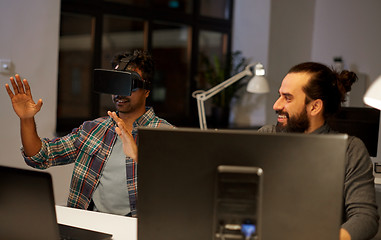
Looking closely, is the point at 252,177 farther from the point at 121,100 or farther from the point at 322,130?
the point at 121,100

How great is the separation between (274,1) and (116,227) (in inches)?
144

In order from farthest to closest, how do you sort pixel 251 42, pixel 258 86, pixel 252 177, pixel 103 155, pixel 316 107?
pixel 251 42, pixel 258 86, pixel 103 155, pixel 316 107, pixel 252 177

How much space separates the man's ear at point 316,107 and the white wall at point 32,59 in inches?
90.3

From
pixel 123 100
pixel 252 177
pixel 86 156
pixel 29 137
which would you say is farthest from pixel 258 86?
pixel 252 177

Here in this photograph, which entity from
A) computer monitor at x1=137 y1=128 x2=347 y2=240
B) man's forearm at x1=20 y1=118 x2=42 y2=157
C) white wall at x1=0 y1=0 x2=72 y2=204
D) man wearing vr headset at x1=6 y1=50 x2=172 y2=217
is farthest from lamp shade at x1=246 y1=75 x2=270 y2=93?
computer monitor at x1=137 y1=128 x2=347 y2=240

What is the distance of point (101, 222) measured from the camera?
1731 millimetres

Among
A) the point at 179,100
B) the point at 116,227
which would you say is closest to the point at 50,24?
the point at 179,100

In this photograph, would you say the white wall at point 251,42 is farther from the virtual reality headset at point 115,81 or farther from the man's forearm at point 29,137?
the virtual reality headset at point 115,81

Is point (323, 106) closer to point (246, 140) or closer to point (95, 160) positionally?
point (246, 140)

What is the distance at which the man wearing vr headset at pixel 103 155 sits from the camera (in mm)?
2037

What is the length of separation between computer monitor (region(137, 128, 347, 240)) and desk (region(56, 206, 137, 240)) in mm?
518

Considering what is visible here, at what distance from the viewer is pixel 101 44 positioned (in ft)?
13.4

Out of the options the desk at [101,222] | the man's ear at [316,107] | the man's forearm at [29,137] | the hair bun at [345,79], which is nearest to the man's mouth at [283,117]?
the man's ear at [316,107]

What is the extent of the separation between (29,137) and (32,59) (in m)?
1.63
